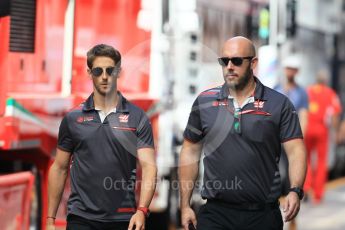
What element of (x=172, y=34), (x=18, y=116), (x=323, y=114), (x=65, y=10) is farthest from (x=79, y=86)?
(x=323, y=114)

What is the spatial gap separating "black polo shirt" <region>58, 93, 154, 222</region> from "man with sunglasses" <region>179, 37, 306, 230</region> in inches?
16.2

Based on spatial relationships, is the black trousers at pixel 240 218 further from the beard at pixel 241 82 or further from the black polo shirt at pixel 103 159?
the beard at pixel 241 82

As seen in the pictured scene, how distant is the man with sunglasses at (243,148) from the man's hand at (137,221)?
467 millimetres

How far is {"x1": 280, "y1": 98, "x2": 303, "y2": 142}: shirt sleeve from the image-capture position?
21.1 ft

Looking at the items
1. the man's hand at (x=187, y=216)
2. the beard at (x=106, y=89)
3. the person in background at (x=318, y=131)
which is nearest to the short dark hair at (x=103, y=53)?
the beard at (x=106, y=89)

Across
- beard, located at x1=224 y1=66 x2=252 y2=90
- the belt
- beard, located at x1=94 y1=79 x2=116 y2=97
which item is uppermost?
beard, located at x1=224 y1=66 x2=252 y2=90

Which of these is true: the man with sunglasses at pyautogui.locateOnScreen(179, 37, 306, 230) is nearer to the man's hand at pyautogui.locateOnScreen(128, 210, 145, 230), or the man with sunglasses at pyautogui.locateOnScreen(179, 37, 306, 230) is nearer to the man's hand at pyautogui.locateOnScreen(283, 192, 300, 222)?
the man's hand at pyautogui.locateOnScreen(283, 192, 300, 222)

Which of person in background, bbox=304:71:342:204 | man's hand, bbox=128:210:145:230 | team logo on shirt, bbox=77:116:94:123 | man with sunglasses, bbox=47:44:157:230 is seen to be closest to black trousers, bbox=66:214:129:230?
man with sunglasses, bbox=47:44:157:230

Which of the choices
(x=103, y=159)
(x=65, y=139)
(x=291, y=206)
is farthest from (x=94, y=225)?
(x=291, y=206)

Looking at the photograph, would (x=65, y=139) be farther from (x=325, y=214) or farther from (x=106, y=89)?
(x=325, y=214)

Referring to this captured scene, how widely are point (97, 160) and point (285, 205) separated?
1083 mm

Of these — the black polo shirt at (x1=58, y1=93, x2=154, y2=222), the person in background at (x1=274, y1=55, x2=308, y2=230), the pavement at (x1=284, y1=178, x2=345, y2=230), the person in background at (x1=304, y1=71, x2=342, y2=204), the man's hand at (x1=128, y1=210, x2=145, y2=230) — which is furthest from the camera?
the person in background at (x1=304, y1=71, x2=342, y2=204)

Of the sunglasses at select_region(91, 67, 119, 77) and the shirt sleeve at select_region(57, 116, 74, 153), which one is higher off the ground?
the sunglasses at select_region(91, 67, 119, 77)

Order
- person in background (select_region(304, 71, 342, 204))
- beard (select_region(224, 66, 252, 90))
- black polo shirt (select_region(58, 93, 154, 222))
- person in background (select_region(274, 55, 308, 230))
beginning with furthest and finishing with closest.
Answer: person in background (select_region(304, 71, 342, 204))
person in background (select_region(274, 55, 308, 230))
beard (select_region(224, 66, 252, 90))
black polo shirt (select_region(58, 93, 154, 222))
